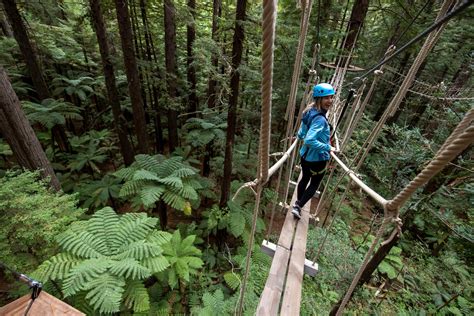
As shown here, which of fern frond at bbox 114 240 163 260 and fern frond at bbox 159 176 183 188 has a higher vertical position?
fern frond at bbox 159 176 183 188

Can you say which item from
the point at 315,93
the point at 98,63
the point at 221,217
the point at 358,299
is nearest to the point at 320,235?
the point at 358,299

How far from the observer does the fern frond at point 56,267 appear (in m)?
2.20

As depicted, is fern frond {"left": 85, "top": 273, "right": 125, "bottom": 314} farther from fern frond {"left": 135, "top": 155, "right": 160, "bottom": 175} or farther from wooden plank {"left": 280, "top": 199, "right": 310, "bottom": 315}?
fern frond {"left": 135, "top": 155, "right": 160, "bottom": 175}

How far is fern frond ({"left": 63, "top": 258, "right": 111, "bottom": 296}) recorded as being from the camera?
223cm

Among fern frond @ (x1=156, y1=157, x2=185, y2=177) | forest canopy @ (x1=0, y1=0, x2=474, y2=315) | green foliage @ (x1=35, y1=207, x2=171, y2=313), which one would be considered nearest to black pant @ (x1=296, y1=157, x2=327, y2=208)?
forest canopy @ (x1=0, y1=0, x2=474, y2=315)

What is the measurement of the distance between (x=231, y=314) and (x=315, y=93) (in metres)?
3.11

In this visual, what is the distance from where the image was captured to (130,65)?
3.77 m

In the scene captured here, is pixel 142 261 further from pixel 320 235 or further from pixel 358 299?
pixel 358 299

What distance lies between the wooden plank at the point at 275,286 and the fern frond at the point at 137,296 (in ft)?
5.76

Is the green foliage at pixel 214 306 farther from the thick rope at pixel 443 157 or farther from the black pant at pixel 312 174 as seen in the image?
the thick rope at pixel 443 157

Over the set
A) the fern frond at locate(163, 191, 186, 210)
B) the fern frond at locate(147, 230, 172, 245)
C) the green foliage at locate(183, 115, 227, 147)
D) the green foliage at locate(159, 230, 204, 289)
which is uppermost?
the green foliage at locate(183, 115, 227, 147)

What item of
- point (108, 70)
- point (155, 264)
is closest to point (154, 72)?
point (108, 70)

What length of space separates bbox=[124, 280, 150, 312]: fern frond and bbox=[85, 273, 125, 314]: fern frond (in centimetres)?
31

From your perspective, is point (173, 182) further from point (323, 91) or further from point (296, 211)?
point (323, 91)
